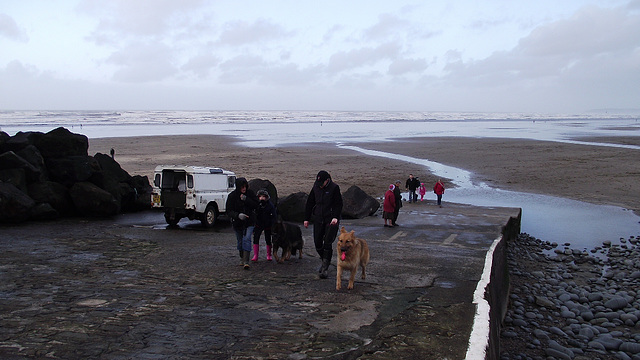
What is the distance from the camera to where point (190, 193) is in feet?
49.6

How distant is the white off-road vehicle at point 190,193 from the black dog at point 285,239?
579cm

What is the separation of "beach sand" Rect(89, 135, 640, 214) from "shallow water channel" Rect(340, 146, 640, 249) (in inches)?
49.6

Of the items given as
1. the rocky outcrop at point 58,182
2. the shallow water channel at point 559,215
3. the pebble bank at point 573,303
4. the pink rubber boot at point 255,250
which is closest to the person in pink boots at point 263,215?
the pink rubber boot at point 255,250

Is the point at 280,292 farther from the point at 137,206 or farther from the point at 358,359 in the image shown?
the point at 137,206

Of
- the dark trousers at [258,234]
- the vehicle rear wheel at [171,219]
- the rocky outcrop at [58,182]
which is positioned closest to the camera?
the dark trousers at [258,234]

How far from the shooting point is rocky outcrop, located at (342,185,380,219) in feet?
56.9

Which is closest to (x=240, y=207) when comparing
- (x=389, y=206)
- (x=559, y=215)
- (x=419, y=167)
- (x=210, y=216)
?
(x=210, y=216)

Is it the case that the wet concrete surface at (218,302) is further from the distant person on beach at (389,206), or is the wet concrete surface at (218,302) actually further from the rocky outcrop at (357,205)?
the rocky outcrop at (357,205)

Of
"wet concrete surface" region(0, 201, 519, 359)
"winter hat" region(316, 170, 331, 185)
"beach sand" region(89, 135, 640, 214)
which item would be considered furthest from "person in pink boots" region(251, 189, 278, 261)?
"beach sand" region(89, 135, 640, 214)

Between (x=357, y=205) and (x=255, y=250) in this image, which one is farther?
(x=357, y=205)

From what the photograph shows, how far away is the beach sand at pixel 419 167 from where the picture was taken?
26.0 meters

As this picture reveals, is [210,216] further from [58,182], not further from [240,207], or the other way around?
[240,207]

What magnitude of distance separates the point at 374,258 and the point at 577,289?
15.4 feet

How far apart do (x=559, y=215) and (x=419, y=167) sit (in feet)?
46.9
